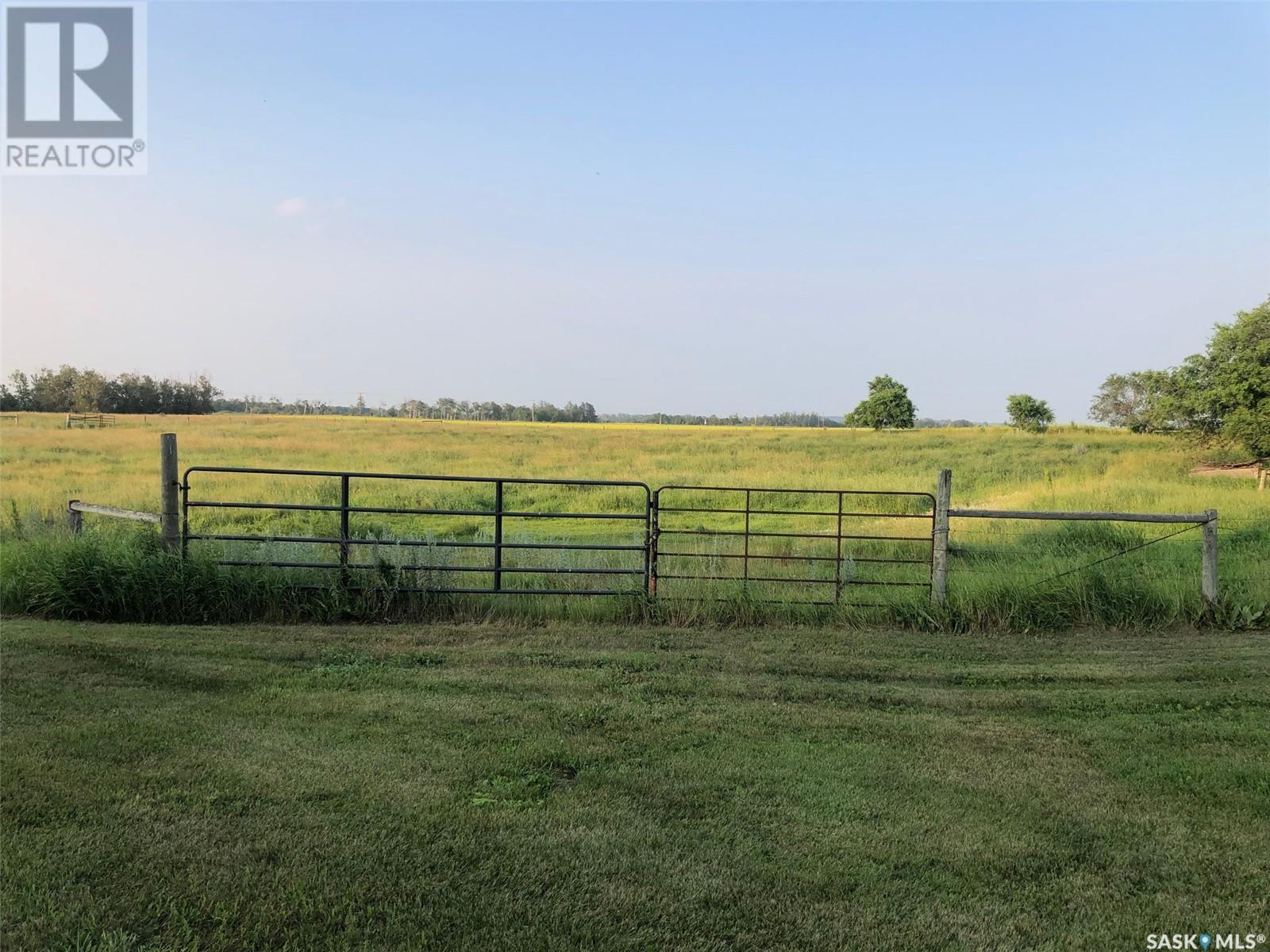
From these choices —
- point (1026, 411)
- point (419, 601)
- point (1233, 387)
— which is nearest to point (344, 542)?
point (419, 601)

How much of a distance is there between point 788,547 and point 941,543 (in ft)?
13.4

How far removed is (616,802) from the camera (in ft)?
13.0

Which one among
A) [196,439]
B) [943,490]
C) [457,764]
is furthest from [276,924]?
[196,439]

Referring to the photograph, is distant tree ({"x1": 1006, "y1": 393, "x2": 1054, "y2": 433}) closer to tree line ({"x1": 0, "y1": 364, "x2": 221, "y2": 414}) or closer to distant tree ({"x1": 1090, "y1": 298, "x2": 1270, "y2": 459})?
distant tree ({"x1": 1090, "y1": 298, "x2": 1270, "y2": 459})

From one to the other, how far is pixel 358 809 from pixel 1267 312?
1359 inches

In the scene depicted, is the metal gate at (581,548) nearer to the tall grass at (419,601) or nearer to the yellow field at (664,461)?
the tall grass at (419,601)

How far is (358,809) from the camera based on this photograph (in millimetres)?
3773

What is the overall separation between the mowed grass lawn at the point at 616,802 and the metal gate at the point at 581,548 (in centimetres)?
195

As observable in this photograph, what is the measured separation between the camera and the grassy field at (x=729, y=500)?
8.53 meters

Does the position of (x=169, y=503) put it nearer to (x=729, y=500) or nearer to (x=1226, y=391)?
(x=729, y=500)

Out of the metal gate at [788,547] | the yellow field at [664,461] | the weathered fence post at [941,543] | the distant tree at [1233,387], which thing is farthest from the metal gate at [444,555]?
the distant tree at [1233,387]

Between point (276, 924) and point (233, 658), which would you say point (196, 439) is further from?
point (276, 924)

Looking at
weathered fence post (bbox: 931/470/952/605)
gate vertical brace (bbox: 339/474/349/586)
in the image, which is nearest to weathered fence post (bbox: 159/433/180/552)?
gate vertical brace (bbox: 339/474/349/586)

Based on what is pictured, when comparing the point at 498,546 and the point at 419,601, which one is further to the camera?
the point at 498,546
